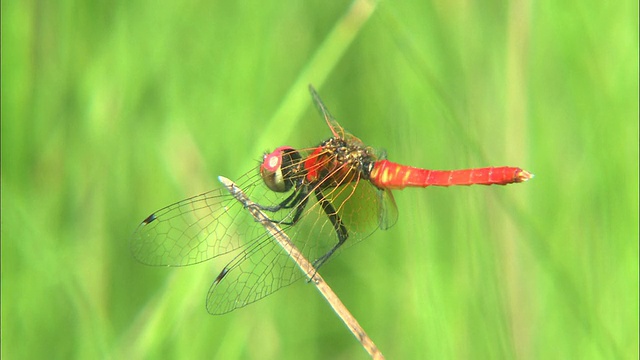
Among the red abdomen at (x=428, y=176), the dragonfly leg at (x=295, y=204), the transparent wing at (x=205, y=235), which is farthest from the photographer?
the dragonfly leg at (x=295, y=204)

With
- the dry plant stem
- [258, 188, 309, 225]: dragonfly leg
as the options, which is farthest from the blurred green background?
the dry plant stem

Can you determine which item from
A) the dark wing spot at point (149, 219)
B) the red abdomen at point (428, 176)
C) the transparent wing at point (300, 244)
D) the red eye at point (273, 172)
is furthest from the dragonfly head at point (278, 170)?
the dark wing spot at point (149, 219)

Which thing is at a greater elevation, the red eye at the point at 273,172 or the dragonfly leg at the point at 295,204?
the red eye at the point at 273,172

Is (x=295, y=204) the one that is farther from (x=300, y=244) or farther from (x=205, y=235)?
(x=205, y=235)

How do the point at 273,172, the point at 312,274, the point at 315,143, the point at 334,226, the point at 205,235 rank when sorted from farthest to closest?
the point at 315,143, the point at 273,172, the point at 334,226, the point at 205,235, the point at 312,274

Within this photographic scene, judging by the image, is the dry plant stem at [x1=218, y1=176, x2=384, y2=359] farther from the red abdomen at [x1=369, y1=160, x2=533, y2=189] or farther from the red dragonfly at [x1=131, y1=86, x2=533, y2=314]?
the red abdomen at [x1=369, y1=160, x2=533, y2=189]

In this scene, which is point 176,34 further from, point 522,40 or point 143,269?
point 522,40

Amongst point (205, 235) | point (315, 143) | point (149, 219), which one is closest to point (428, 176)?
point (315, 143)

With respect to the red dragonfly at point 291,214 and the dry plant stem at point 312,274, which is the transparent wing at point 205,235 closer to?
the red dragonfly at point 291,214
